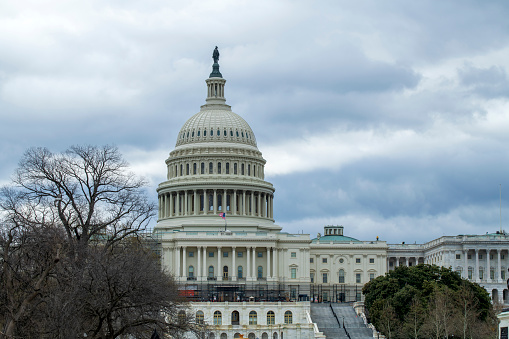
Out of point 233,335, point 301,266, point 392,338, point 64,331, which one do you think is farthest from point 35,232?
point 301,266

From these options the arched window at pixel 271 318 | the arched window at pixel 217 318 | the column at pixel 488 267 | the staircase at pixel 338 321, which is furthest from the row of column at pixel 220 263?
the column at pixel 488 267

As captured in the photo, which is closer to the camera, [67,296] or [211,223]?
[67,296]

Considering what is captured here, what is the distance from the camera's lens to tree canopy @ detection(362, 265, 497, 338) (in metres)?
116

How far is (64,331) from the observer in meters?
62.4

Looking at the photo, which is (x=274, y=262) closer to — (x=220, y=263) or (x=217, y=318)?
(x=220, y=263)

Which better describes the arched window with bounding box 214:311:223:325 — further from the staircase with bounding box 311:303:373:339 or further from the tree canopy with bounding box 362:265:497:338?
the tree canopy with bounding box 362:265:497:338

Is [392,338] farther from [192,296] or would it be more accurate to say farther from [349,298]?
[349,298]

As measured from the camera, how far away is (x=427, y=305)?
128500 millimetres

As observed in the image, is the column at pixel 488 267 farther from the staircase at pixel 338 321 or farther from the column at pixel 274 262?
the staircase at pixel 338 321

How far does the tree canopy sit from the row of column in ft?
120

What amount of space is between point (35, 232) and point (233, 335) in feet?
274

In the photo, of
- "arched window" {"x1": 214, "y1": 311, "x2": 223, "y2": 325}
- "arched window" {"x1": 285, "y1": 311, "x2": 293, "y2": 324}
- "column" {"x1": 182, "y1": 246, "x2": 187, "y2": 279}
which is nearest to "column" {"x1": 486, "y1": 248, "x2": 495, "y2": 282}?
"column" {"x1": 182, "y1": 246, "x2": 187, "y2": 279}

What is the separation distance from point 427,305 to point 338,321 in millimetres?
25428

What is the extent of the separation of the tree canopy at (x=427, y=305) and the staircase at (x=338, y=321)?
2585 millimetres
